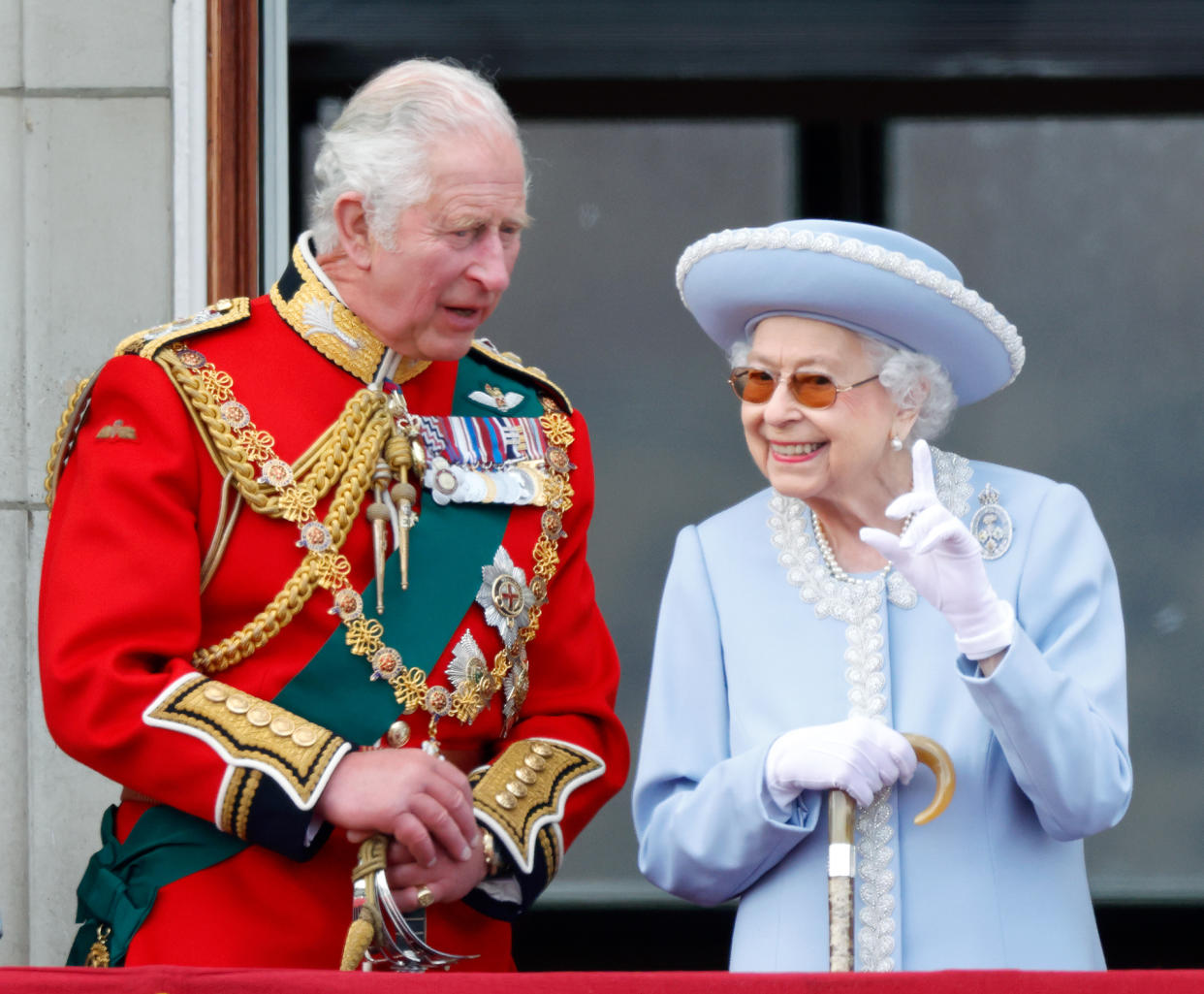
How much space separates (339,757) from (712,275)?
76 cm

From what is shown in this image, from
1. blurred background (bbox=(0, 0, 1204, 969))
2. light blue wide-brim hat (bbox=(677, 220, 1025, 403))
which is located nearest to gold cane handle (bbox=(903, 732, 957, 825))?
light blue wide-brim hat (bbox=(677, 220, 1025, 403))

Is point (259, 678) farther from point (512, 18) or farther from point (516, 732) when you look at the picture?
point (512, 18)

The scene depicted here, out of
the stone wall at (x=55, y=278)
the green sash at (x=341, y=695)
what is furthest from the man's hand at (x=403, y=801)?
the stone wall at (x=55, y=278)

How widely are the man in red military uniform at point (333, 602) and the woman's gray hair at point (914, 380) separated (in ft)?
1.35

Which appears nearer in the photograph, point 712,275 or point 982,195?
point 712,275

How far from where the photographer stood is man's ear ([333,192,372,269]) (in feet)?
8.66

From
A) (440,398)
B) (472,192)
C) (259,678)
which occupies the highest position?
(472,192)

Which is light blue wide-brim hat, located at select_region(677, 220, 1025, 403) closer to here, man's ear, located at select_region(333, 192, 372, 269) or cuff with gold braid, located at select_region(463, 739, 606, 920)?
man's ear, located at select_region(333, 192, 372, 269)

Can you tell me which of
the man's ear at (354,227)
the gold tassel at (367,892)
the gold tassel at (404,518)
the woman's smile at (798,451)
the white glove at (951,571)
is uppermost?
the man's ear at (354,227)

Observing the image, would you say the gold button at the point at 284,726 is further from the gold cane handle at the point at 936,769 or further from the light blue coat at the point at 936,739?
the gold cane handle at the point at 936,769

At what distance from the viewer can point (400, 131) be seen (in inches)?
103

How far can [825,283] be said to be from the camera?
102 inches

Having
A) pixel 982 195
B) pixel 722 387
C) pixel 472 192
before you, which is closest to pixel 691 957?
pixel 722 387

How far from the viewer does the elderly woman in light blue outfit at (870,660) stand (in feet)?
8.27
